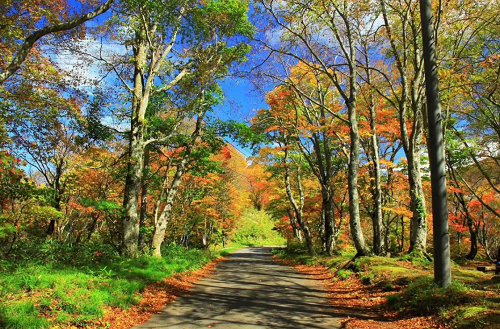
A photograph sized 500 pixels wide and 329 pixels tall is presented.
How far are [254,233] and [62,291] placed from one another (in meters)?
48.2

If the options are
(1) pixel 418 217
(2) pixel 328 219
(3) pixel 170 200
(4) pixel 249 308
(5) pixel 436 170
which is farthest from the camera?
(2) pixel 328 219

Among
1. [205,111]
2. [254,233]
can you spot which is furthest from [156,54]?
[254,233]

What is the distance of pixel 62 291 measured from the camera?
5152 millimetres

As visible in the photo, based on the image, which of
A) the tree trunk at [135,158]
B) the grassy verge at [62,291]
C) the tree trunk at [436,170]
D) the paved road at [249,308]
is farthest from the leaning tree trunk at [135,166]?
the tree trunk at [436,170]

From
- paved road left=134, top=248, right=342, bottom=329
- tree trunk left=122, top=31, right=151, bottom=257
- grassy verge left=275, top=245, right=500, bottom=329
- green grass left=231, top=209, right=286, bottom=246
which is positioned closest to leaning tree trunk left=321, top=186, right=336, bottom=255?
grassy verge left=275, top=245, right=500, bottom=329

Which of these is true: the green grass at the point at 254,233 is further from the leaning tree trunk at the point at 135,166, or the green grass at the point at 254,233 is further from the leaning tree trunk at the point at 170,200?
the leaning tree trunk at the point at 135,166

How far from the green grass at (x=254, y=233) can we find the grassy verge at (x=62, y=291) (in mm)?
42332

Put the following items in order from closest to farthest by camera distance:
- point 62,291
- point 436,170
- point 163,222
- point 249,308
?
point 62,291 < point 436,170 < point 249,308 < point 163,222

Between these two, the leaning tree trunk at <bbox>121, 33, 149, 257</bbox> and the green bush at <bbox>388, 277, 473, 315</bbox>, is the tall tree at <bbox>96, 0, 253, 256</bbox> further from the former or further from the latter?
the green bush at <bbox>388, 277, 473, 315</bbox>

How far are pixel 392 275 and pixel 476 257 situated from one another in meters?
18.8

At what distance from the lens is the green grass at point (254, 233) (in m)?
50.1

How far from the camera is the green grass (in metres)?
50.1

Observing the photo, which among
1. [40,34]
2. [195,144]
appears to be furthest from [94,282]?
[195,144]

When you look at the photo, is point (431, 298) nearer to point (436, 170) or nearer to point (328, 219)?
point (436, 170)
